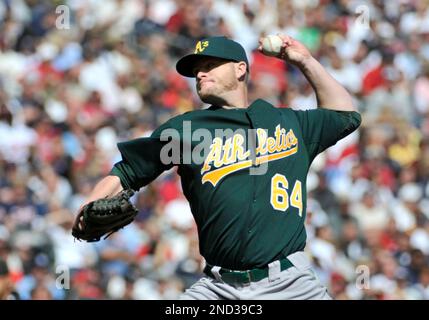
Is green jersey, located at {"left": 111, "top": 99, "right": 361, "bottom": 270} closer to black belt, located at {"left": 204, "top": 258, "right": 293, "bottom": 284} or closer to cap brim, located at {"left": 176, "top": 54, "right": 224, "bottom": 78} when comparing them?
black belt, located at {"left": 204, "top": 258, "right": 293, "bottom": 284}

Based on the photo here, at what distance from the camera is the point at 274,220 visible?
4.17 m

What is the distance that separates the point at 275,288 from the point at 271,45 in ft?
3.93

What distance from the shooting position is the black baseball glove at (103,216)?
4000mm

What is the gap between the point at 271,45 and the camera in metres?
4.58

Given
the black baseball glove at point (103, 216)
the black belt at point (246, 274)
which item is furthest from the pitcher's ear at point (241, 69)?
the black belt at point (246, 274)

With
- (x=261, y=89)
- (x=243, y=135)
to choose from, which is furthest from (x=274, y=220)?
(x=261, y=89)

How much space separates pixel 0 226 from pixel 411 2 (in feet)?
16.8

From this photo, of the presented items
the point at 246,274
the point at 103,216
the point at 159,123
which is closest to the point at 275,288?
the point at 246,274

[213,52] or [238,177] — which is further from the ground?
[213,52]

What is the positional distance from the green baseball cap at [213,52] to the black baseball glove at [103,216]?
75 cm

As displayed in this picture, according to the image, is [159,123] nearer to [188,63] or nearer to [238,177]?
[188,63]

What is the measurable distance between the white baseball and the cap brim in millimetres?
271

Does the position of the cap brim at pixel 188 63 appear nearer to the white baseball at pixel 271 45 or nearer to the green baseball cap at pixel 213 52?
the green baseball cap at pixel 213 52

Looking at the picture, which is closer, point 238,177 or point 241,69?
point 238,177
